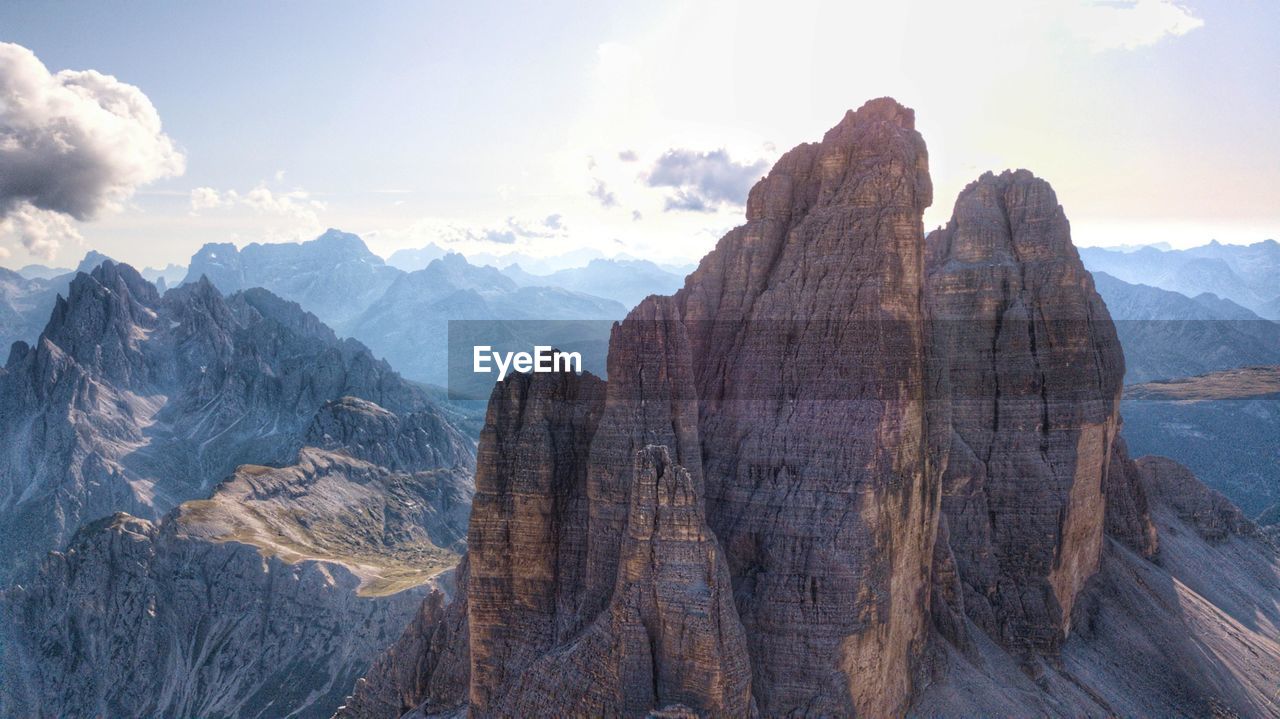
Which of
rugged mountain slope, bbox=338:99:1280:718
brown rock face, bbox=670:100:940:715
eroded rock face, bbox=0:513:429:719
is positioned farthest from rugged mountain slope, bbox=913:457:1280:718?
eroded rock face, bbox=0:513:429:719

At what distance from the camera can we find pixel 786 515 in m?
34.6

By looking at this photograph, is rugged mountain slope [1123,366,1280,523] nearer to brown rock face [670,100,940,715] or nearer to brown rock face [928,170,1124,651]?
brown rock face [928,170,1124,651]

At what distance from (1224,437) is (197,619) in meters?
194

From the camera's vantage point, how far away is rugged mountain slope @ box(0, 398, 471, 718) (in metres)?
120

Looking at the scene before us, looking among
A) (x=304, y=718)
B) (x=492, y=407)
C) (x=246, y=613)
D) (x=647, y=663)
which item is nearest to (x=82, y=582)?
(x=246, y=613)

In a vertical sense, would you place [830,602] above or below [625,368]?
below

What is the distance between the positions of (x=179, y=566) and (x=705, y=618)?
425ft

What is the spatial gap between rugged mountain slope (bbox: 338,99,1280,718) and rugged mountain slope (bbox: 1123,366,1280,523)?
128225 millimetres

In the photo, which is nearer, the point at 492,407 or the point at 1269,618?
the point at 492,407

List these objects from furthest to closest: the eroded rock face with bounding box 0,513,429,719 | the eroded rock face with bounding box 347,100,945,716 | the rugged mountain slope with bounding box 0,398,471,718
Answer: the rugged mountain slope with bounding box 0,398,471,718, the eroded rock face with bounding box 0,513,429,719, the eroded rock face with bounding box 347,100,945,716

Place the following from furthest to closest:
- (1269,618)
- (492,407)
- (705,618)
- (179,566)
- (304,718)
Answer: (179,566) < (304,718) < (1269,618) < (492,407) < (705,618)

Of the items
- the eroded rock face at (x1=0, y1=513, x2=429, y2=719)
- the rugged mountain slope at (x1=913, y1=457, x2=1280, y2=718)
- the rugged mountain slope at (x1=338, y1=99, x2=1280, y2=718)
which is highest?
the rugged mountain slope at (x1=338, y1=99, x2=1280, y2=718)

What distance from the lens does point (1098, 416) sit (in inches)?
2164

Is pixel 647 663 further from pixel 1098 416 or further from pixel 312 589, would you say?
pixel 312 589
